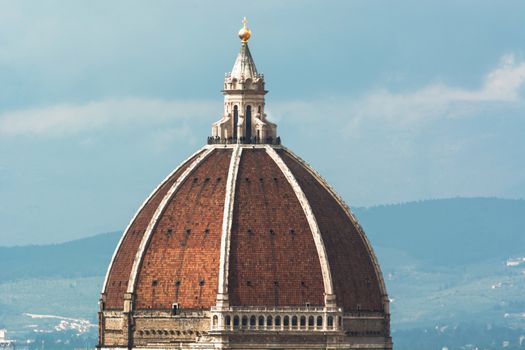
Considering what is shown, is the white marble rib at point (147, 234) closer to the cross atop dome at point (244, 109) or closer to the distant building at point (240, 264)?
the distant building at point (240, 264)

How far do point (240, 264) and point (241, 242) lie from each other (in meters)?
1.18

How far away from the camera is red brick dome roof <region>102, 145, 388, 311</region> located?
13575 cm

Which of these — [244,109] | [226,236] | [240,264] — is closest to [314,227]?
[240,264]

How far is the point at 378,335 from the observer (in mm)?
142250

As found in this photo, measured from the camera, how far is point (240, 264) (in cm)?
13575

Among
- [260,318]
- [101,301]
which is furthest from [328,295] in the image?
[101,301]

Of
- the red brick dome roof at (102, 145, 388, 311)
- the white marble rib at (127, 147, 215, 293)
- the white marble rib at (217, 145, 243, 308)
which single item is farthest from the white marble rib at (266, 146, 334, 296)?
the white marble rib at (127, 147, 215, 293)

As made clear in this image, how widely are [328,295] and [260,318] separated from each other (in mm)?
3803

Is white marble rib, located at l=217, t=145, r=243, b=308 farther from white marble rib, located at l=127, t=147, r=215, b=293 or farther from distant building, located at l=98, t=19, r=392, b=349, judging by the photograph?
white marble rib, located at l=127, t=147, r=215, b=293

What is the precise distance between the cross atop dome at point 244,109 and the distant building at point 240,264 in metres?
0.61

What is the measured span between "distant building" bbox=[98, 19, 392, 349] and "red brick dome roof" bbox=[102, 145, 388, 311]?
53 mm

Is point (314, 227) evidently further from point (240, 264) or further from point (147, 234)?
point (147, 234)

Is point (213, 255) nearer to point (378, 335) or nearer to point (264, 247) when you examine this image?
point (264, 247)

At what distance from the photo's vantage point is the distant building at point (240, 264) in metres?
136
